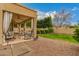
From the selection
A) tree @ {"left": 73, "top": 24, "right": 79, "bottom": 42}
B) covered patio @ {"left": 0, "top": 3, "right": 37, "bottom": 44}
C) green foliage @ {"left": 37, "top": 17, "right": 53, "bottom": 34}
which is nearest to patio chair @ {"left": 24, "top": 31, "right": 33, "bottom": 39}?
covered patio @ {"left": 0, "top": 3, "right": 37, "bottom": 44}

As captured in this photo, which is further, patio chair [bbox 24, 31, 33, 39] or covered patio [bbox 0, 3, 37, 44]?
patio chair [bbox 24, 31, 33, 39]

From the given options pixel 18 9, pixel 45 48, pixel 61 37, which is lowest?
pixel 45 48

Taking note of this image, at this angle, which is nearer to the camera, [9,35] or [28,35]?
[9,35]

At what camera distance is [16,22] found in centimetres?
353

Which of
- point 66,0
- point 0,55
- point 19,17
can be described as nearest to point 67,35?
point 66,0

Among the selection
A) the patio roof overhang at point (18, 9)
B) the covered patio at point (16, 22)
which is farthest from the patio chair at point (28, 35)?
the patio roof overhang at point (18, 9)

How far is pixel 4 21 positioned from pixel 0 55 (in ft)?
1.51

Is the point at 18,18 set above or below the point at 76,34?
above

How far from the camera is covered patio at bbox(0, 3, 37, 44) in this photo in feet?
11.4

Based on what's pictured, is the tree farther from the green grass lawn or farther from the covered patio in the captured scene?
the covered patio

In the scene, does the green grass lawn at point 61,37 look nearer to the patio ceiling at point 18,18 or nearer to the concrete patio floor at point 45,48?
the concrete patio floor at point 45,48

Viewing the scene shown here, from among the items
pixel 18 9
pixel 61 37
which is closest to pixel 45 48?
pixel 61 37

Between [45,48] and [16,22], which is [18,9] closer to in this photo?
[16,22]

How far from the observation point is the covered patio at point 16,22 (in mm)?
3480
